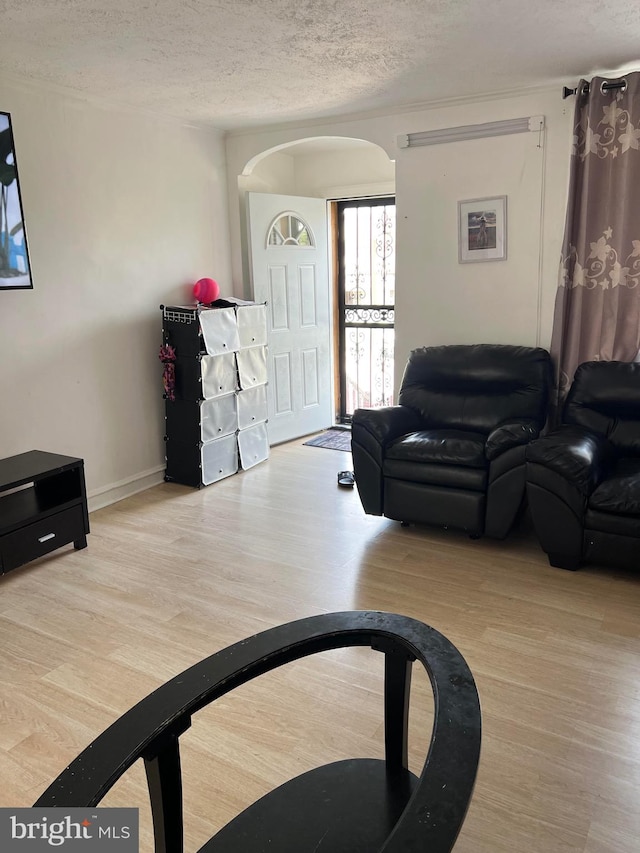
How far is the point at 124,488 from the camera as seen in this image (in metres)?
4.47

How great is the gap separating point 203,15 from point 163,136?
1.93 meters

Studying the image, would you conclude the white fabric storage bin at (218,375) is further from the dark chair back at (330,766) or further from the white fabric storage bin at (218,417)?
the dark chair back at (330,766)

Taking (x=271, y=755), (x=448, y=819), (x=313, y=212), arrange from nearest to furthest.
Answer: (x=448, y=819), (x=271, y=755), (x=313, y=212)

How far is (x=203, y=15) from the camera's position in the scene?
2734 millimetres

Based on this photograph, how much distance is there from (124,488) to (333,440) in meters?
1.95

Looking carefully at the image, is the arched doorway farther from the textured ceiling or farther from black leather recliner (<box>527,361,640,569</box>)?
black leather recliner (<box>527,361,640,569</box>)

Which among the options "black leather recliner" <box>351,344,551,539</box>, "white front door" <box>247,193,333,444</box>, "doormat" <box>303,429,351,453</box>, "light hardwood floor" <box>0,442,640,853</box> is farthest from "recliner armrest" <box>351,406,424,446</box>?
"white front door" <box>247,193,333,444</box>

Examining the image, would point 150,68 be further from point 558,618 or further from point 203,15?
point 558,618

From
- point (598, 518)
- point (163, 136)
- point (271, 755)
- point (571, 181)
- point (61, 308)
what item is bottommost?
point (271, 755)

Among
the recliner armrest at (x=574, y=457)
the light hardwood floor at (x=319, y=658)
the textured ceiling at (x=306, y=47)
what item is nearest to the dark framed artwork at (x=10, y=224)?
the textured ceiling at (x=306, y=47)

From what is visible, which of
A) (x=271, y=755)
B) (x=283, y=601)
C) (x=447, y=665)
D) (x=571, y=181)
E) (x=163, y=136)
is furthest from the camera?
(x=163, y=136)

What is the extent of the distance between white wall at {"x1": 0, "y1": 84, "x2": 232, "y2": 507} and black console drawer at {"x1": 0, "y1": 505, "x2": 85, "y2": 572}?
59 centimetres

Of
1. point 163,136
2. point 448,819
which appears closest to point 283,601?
point 448,819

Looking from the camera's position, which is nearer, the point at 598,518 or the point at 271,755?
the point at 271,755
